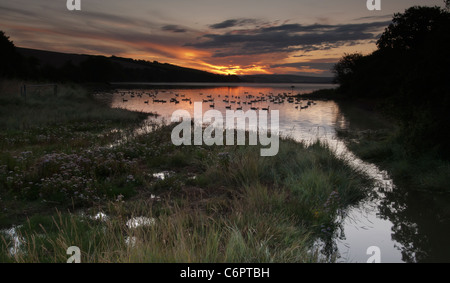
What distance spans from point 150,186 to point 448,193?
7.42 metres

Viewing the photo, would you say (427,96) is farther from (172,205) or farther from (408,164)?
(172,205)

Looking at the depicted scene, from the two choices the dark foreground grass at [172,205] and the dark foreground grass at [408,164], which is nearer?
the dark foreground grass at [172,205]

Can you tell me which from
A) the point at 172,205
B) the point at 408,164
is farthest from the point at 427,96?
the point at 172,205

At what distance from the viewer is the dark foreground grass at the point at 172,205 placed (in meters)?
4.41

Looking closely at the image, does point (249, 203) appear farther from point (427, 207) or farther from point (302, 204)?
point (427, 207)

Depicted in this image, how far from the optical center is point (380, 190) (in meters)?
9.08

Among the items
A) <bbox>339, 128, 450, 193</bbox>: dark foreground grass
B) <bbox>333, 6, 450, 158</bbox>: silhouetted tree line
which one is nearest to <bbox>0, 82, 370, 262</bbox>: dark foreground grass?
<bbox>339, 128, 450, 193</bbox>: dark foreground grass

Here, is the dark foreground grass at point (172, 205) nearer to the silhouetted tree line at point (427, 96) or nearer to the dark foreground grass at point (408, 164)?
the dark foreground grass at point (408, 164)

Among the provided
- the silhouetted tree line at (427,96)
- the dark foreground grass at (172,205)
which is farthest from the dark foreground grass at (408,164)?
the dark foreground grass at (172,205)

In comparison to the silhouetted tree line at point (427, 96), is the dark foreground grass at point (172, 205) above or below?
below

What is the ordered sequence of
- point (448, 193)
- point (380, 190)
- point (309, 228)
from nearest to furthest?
point (309, 228)
point (448, 193)
point (380, 190)

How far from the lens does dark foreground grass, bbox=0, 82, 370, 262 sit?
4414 millimetres

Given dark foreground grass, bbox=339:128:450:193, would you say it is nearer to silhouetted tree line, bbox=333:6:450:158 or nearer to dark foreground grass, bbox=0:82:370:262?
silhouetted tree line, bbox=333:6:450:158
